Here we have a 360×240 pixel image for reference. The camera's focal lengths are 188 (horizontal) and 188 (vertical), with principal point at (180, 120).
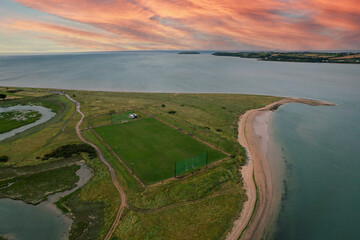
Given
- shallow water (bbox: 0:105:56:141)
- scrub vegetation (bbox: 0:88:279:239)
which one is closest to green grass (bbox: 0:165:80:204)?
scrub vegetation (bbox: 0:88:279:239)

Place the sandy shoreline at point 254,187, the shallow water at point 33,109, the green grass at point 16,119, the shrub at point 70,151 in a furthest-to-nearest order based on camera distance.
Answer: the green grass at point 16,119, the shallow water at point 33,109, the shrub at point 70,151, the sandy shoreline at point 254,187

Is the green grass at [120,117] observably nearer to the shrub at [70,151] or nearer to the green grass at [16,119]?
the shrub at [70,151]

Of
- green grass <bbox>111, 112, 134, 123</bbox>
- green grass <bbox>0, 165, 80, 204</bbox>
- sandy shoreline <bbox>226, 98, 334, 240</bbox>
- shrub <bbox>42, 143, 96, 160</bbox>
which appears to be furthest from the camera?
green grass <bbox>111, 112, 134, 123</bbox>

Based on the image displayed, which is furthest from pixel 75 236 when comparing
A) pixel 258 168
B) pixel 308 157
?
pixel 308 157

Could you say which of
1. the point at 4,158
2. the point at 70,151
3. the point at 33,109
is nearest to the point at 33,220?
the point at 70,151

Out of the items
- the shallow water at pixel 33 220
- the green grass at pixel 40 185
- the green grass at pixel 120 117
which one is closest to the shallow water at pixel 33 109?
the green grass at pixel 120 117

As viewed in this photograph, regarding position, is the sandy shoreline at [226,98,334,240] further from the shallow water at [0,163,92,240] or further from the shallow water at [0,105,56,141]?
the shallow water at [0,105,56,141]
